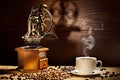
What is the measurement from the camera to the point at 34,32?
1638 mm

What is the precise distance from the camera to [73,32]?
5.98 feet

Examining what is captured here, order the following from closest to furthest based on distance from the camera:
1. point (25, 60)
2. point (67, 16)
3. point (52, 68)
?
point (25, 60)
point (52, 68)
point (67, 16)

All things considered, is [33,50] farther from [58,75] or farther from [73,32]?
[73,32]

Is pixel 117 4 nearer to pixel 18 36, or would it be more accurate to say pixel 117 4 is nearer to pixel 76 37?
pixel 76 37

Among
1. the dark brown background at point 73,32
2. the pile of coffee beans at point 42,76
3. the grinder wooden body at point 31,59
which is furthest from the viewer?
the dark brown background at point 73,32

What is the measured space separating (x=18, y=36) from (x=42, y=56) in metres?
0.34

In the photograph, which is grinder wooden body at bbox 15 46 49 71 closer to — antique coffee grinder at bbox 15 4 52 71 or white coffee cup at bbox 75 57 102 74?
antique coffee grinder at bbox 15 4 52 71

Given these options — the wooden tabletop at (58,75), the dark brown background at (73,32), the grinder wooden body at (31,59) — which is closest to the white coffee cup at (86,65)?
the wooden tabletop at (58,75)

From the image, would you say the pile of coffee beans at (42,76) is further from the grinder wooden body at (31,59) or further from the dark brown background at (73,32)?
the dark brown background at (73,32)

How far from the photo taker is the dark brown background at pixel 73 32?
178 cm

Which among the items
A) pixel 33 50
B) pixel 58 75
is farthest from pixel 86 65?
pixel 33 50

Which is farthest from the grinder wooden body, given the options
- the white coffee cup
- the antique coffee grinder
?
the white coffee cup

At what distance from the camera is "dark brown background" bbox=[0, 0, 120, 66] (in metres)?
1.78

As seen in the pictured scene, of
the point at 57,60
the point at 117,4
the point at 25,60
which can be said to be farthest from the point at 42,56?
the point at 117,4
